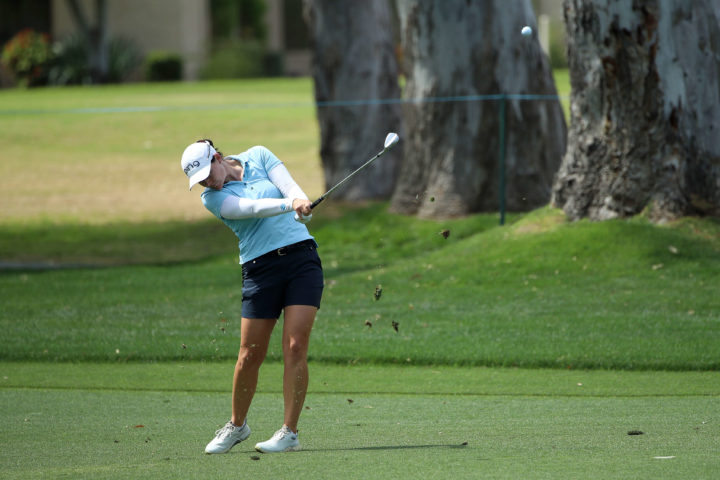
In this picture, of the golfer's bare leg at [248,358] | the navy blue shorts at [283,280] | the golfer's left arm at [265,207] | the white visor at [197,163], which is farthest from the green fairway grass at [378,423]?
the white visor at [197,163]

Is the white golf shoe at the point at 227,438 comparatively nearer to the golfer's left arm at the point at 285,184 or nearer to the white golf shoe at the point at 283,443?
the white golf shoe at the point at 283,443

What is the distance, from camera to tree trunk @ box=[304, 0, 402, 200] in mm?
18875

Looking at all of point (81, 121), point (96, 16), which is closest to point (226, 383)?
point (81, 121)

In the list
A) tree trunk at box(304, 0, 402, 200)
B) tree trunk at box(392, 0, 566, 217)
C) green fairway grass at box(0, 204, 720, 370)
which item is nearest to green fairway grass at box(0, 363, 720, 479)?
green fairway grass at box(0, 204, 720, 370)

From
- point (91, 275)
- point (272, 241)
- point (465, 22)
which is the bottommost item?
point (91, 275)

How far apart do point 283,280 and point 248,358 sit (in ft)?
1.63

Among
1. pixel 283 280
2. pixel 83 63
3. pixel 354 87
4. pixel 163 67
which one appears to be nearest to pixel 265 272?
pixel 283 280

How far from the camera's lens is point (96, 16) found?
4344cm

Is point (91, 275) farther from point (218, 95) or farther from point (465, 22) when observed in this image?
point (218, 95)

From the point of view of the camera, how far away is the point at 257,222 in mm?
6371

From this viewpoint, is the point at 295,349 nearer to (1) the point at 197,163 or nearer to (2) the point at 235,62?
(1) the point at 197,163

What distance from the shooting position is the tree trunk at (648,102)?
12078 millimetres

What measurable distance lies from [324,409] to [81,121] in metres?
25.4

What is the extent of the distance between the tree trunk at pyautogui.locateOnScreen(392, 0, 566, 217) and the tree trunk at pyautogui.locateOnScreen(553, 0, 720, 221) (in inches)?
112
